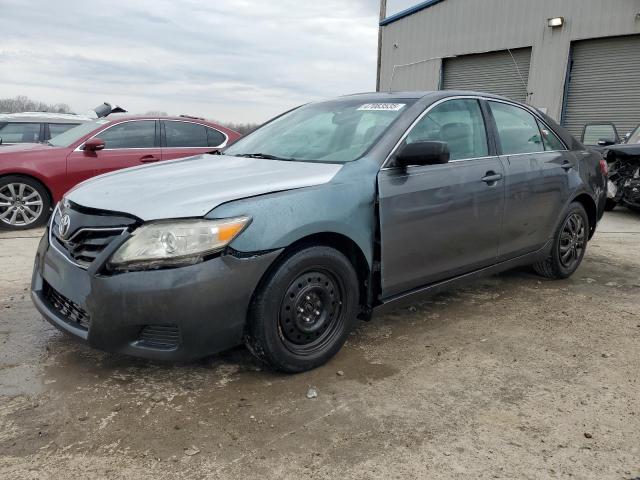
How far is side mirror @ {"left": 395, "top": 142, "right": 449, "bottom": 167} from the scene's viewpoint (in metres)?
3.17

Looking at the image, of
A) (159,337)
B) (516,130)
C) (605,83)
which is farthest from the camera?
(605,83)

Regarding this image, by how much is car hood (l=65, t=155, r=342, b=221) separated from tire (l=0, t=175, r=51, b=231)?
4.23 m

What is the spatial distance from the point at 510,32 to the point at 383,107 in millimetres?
13565

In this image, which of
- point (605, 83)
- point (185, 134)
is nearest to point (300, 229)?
point (185, 134)

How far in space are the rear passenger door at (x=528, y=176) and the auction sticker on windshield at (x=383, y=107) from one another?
0.91 meters

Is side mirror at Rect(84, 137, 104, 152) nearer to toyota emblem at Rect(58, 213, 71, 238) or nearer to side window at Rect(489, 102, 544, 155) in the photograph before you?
toyota emblem at Rect(58, 213, 71, 238)

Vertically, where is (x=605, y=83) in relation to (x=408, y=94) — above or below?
above

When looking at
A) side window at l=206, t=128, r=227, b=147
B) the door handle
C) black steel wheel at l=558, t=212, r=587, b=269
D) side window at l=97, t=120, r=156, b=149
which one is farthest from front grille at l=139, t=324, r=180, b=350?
side window at l=206, t=128, r=227, b=147

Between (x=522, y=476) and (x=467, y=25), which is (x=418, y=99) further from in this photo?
(x=467, y=25)

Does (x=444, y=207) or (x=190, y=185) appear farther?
(x=444, y=207)

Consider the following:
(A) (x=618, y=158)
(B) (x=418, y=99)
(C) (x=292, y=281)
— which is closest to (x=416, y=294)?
(C) (x=292, y=281)

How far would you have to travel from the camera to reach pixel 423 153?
3.18 metres

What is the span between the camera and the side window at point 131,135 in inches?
289

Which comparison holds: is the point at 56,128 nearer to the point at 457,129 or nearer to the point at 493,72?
the point at 457,129
